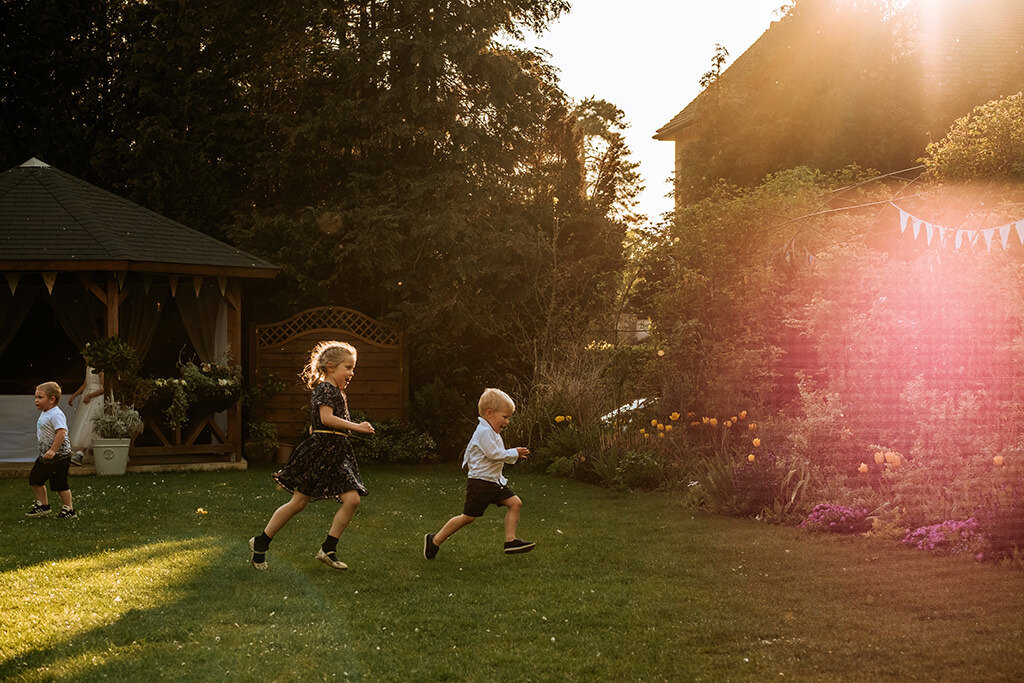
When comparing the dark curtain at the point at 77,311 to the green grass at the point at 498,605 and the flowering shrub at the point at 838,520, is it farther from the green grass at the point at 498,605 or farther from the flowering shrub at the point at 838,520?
the flowering shrub at the point at 838,520

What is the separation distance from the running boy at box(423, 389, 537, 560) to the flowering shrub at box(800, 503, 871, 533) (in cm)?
244

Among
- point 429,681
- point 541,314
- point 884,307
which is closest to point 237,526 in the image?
point 429,681

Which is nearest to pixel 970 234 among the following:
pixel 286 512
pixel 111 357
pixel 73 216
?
pixel 286 512

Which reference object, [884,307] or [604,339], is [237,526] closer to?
[884,307]

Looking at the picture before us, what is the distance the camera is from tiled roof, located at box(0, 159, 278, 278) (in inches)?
510

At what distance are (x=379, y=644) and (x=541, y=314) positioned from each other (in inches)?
432

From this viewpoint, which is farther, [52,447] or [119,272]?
[119,272]

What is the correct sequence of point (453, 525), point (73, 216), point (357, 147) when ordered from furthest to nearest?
point (357, 147) → point (73, 216) → point (453, 525)

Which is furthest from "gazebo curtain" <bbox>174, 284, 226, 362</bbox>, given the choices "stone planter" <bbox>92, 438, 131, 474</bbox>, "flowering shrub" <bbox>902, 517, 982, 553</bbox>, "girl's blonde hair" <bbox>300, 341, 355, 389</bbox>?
"flowering shrub" <bbox>902, 517, 982, 553</bbox>

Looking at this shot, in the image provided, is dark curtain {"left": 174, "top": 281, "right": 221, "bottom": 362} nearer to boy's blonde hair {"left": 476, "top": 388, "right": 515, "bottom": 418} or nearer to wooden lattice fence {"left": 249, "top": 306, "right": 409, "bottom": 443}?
wooden lattice fence {"left": 249, "top": 306, "right": 409, "bottom": 443}

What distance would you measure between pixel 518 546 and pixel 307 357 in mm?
9008

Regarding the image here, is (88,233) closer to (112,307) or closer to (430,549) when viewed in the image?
(112,307)

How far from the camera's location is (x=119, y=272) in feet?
43.6

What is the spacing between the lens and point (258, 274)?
47.5 feet
